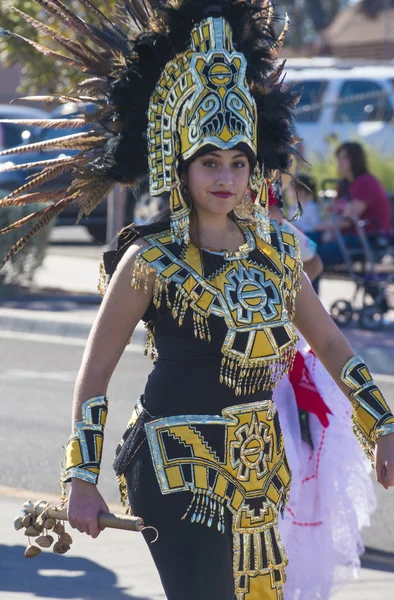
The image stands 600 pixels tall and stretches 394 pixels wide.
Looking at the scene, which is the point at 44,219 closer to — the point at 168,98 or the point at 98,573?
the point at 168,98

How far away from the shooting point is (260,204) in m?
→ 3.50

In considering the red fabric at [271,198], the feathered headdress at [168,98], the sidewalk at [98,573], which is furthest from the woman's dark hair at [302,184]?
the sidewalk at [98,573]

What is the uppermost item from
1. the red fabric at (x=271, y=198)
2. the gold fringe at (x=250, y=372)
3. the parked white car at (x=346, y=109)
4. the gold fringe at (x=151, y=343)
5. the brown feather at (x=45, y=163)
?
the parked white car at (x=346, y=109)

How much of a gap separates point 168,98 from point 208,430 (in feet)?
3.04

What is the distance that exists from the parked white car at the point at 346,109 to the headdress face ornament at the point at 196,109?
46.0 feet

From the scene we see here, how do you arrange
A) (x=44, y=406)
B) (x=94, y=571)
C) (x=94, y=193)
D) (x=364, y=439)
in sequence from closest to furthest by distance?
(x=364, y=439) < (x=94, y=193) < (x=94, y=571) < (x=44, y=406)

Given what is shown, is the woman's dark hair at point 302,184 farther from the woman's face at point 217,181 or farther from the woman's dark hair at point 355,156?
the woman's dark hair at point 355,156

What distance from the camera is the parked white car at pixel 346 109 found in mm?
17828

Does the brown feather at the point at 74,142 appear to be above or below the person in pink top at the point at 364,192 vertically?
below

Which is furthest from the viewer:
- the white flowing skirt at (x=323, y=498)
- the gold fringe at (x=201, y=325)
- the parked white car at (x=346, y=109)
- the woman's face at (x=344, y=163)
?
the parked white car at (x=346, y=109)

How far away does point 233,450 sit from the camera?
3197 millimetres

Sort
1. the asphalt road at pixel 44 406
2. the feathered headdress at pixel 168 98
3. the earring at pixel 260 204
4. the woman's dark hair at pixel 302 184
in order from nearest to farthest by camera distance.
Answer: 1. the feathered headdress at pixel 168 98
2. the earring at pixel 260 204
3. the woman's dark hair at pixel 302 184
4. the asphalt road at pixel 44 406

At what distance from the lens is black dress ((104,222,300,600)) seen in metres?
3.15

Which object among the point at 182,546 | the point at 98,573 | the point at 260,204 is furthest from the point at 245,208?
the point at 98,573
